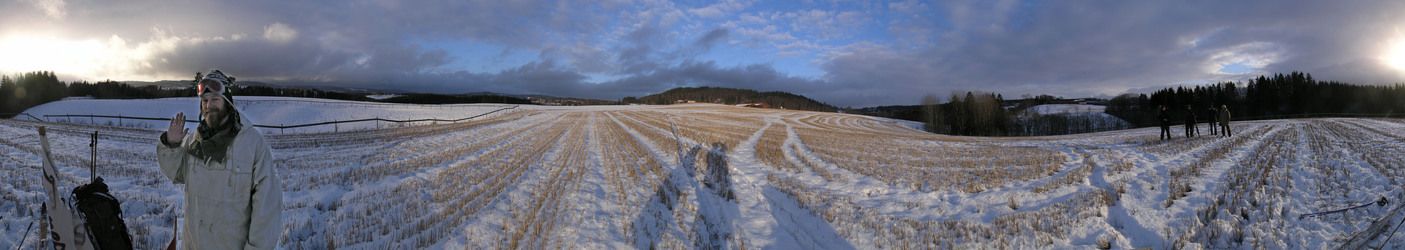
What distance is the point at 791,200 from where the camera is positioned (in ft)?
26.5

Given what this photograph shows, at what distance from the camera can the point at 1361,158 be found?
11.2m

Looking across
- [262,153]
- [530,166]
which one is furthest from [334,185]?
[262,153]

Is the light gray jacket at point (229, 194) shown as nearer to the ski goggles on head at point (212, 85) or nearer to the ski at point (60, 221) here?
the ski goggles on head at point (212, 85)

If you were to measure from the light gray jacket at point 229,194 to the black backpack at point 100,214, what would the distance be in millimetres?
539

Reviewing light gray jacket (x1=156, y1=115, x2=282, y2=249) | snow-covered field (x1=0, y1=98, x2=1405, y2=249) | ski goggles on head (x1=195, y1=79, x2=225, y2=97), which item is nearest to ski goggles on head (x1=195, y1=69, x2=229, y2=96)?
ski goggles on head (x1=195, y1=79, x2=225, y2=97)

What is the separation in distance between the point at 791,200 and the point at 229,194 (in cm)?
682

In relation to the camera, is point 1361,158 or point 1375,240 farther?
point 1361,158

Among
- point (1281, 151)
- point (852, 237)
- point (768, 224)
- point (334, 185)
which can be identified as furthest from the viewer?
point (1281, 151)

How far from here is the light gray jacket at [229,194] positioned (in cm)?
302

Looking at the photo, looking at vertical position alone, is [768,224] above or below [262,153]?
below

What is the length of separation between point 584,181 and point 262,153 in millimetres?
6483

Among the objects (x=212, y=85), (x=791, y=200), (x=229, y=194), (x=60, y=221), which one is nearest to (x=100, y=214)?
(x=60, y=221)

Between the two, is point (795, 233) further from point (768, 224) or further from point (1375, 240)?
point (1375, 240)

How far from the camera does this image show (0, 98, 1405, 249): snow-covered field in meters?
5.58
